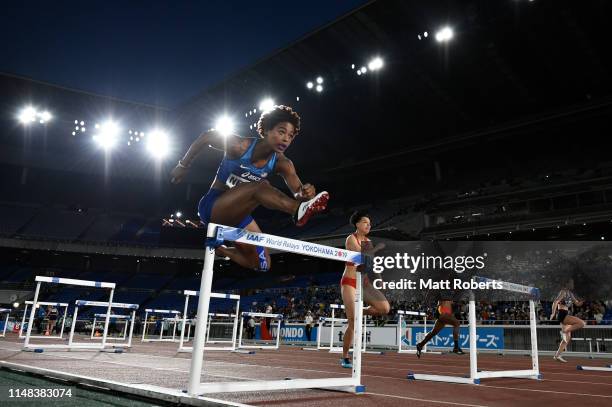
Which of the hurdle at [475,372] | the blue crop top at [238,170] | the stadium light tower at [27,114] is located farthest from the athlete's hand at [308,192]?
the stadium light tower at [27,114]

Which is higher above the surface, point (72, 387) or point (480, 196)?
point (480, 196)

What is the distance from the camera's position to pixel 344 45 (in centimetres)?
2181

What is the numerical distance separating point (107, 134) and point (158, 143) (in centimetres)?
330

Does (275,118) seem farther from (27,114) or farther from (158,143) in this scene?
(27,114)

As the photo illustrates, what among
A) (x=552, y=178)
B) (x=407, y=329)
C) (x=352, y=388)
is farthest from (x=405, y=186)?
(x=352, y=388)

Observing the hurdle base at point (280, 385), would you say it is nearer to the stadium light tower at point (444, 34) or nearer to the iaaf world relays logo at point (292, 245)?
the iaaf world relays logo at point (292, 245)

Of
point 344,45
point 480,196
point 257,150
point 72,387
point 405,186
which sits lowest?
point 72,387

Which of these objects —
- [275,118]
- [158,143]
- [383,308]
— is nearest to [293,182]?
[275,118]

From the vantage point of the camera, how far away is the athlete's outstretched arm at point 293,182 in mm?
3359

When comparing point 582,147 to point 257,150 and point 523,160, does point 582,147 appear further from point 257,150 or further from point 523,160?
point 257,150

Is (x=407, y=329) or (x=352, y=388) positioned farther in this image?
(x=407, y=329)

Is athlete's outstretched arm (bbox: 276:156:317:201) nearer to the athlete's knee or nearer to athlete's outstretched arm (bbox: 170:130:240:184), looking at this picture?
athlete's outstretched arm (bbox: 170:130:240:184)

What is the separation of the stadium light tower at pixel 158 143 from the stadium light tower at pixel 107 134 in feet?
6.92

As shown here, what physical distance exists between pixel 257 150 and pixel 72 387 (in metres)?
2.47
